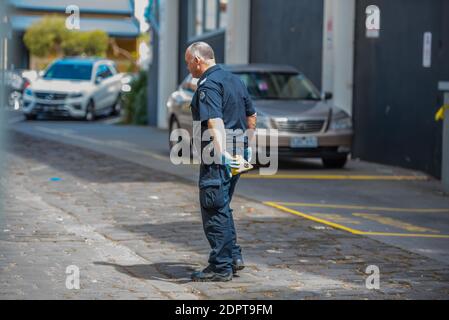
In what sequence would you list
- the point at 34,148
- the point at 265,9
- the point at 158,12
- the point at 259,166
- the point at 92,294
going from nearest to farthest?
the point at 92,294 < the point at 259,166 < the point at 34,148 < the point at 265,9 < the point at 158,12

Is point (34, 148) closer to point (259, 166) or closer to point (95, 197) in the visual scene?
point (259, 166)

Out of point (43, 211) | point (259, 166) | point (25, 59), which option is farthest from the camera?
point (25, 59)

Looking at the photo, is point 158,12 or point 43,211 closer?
point 43,211

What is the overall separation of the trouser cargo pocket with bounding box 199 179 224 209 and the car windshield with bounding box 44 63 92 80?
2419cm

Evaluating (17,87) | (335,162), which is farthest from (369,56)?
(17,87)

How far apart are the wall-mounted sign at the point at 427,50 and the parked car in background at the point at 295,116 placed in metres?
1.41

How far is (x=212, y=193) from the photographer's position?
7.75 metres

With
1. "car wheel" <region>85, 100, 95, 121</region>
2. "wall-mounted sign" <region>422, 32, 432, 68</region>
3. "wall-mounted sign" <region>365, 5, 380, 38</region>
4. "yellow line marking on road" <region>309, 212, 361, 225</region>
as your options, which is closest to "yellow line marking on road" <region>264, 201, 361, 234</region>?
"yellow line marking on road" <region>309, 212, 361, 225</region>

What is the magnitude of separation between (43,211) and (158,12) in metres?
19.1

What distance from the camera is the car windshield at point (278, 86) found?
17141 mm

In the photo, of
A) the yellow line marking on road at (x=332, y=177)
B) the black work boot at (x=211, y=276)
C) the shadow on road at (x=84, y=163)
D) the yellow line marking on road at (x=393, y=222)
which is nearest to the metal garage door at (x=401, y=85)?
the yellow line marking on road at (x=332, y=177)

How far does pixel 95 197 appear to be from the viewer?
12648 mm

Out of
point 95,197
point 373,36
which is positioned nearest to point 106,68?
point 373,36

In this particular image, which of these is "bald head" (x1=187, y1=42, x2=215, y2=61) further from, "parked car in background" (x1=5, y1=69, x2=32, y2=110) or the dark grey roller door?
"parked car in background" (x1=5, y1=69, x2=32, y2=110)
